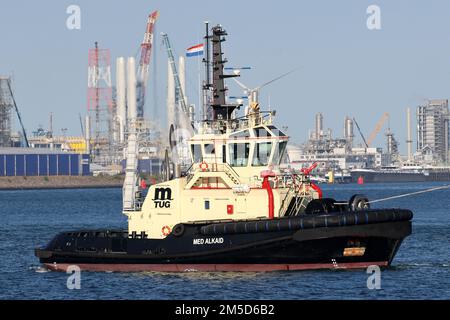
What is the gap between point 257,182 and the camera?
41250 millimetres

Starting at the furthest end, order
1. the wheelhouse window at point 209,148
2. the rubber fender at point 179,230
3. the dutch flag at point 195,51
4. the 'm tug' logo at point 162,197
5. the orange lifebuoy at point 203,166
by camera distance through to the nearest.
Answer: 1. the dutch flag at point 195,51
2. the wheelhouse window at point 209,148
3. the 'm tug' logo at point 162,197
4. the orange lifebuoy at point 203,166
5. the rubber fender at point 179,230

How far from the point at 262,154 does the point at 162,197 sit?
155 inches

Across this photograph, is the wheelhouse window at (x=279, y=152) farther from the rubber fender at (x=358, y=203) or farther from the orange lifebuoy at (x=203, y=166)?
the rubber fender at (x=358, y=203)

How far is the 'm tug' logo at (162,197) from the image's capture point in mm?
41656

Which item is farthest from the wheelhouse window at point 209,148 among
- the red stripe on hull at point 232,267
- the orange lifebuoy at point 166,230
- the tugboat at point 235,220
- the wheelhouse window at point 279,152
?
the red stripe on hull at point 232,267

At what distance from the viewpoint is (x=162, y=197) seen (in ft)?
137

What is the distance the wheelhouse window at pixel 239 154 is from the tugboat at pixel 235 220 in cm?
4

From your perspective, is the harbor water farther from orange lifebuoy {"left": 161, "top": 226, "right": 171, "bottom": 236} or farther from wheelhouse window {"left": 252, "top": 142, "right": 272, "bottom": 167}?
wheelhouse window {"left": 252, "top": 142, "right": 272, "bottom": 167}
